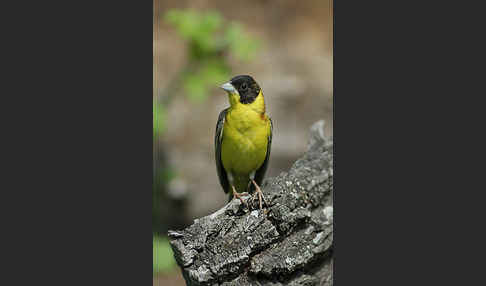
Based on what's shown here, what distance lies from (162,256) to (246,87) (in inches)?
64.7

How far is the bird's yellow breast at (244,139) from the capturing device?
229 inches

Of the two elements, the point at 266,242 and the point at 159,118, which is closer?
the point at 266,242

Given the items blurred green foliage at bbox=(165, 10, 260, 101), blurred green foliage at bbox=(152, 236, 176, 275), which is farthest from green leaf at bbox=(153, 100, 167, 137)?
blurred green foliage at bbox=(152, 236, 176, 275)

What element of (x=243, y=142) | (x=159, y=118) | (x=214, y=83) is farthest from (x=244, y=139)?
(x=214, y=83)

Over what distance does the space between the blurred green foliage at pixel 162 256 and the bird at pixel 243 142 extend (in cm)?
82

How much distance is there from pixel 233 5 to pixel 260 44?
45 centimetres

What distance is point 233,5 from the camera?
584 centimetres

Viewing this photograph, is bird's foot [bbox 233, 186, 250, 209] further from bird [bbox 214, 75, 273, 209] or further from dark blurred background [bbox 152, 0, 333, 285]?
dark blurred background [bbox 152, 0, 333, 285]

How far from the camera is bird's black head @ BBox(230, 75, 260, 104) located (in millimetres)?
5480

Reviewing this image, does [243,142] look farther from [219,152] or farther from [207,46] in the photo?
[207,46]

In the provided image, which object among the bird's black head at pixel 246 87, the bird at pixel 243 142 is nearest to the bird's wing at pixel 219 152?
the bird at pixel 243 142

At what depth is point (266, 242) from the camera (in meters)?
5.11

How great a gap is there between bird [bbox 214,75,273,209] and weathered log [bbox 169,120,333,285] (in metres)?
0.40

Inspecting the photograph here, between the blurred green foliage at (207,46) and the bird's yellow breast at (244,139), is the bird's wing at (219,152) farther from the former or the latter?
the blurred green foliage at (207,46)
